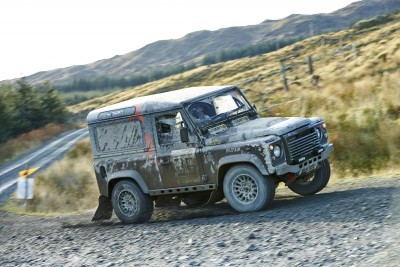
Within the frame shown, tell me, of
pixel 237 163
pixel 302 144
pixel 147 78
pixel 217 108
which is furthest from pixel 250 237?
pixel 147 78

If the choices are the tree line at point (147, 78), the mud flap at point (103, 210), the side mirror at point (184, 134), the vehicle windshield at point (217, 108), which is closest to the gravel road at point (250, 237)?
the mud flap at point (103, 210)

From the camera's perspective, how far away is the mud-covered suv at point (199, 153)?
9398mm

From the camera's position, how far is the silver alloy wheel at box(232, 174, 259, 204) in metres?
9.54

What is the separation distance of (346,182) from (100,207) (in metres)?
4.77

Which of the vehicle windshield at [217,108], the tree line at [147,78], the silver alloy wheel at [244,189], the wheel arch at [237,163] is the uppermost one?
the tree line at [147,78]

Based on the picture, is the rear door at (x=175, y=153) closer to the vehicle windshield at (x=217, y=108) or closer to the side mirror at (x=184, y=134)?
the side mirror at (x=184, y=134)

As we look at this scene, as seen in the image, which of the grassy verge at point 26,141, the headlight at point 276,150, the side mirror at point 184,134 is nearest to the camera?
the headlight at point 276,150

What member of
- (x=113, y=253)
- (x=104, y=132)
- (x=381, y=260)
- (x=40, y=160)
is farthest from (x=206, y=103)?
(x=40, y=160)

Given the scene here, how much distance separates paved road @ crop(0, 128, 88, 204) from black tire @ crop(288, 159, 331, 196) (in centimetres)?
1311

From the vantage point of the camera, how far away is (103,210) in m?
11.8

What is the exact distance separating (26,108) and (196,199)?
37696 mm

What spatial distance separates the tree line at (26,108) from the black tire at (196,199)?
33541mm

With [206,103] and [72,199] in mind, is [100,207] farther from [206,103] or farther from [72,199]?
[72,199]

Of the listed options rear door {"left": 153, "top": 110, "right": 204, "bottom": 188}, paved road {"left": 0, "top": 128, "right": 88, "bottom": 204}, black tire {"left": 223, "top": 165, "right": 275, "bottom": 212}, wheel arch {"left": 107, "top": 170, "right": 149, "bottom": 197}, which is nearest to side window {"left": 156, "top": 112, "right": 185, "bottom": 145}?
rear door {"left": 153, "top": 110, "right": 204, "bottom": 188}
